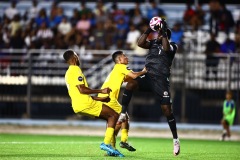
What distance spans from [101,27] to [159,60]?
38.4 ft

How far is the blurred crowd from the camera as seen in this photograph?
83.4ft

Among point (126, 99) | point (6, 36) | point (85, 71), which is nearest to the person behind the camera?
point (126, 99)

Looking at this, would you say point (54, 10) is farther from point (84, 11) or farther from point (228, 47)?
point (228, 47)

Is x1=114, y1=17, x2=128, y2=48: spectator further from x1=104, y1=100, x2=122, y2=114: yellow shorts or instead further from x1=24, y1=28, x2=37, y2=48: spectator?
x1=104, y1=100, x2=122, y2=114: yellow shorts

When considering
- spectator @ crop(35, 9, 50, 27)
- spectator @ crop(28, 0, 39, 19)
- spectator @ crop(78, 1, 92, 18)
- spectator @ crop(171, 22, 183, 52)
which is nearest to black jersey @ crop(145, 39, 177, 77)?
spectator @ crop(171, 22, 183, 52)

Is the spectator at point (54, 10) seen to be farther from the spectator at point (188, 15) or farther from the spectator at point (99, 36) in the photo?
the spectator at point (188, 15)

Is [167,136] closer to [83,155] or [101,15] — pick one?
[101,15]

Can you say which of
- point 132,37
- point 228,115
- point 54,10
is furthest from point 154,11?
point 228,115

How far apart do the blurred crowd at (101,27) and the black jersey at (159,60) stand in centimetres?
995

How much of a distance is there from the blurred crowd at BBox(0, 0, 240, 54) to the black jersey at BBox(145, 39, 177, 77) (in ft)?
32.6

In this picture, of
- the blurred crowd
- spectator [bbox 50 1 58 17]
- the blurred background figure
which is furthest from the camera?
spectator [bbox 50 1 58 17]

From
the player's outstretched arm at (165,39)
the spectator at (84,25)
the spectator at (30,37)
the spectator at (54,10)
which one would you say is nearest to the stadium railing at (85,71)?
the spectator at (30,37)

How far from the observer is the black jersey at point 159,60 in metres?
14.6

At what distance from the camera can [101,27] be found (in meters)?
26.1
